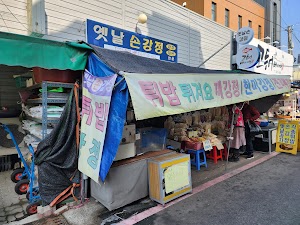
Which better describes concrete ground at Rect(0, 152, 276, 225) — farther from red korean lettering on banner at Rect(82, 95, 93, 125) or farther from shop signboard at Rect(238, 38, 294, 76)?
shop signboard at Rect(238, 38, 294, 76)

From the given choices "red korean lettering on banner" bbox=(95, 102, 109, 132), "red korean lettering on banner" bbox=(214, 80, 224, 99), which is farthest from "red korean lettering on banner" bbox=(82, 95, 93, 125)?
"red korean lettering on banner" bbox=(214, 80, 224, 99)

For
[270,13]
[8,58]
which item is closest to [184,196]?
[8,58]

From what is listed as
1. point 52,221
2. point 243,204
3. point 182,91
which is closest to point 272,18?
point 243,204

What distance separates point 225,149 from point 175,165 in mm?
3474

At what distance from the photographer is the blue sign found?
5727 millimetres

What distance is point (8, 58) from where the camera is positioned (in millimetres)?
3191

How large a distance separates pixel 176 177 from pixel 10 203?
131 inches

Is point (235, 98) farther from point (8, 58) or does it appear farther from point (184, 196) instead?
point (8, 58)

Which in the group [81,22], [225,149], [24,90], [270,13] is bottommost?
[225,149]

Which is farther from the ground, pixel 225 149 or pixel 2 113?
pixel 2 113

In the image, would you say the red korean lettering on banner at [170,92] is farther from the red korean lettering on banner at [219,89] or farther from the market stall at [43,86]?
the market stall at [43,86]

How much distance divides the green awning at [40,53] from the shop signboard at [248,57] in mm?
6231

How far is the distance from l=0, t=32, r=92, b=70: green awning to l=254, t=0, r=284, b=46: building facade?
76.8ft

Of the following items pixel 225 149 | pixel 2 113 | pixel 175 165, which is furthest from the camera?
pixel 225 149
